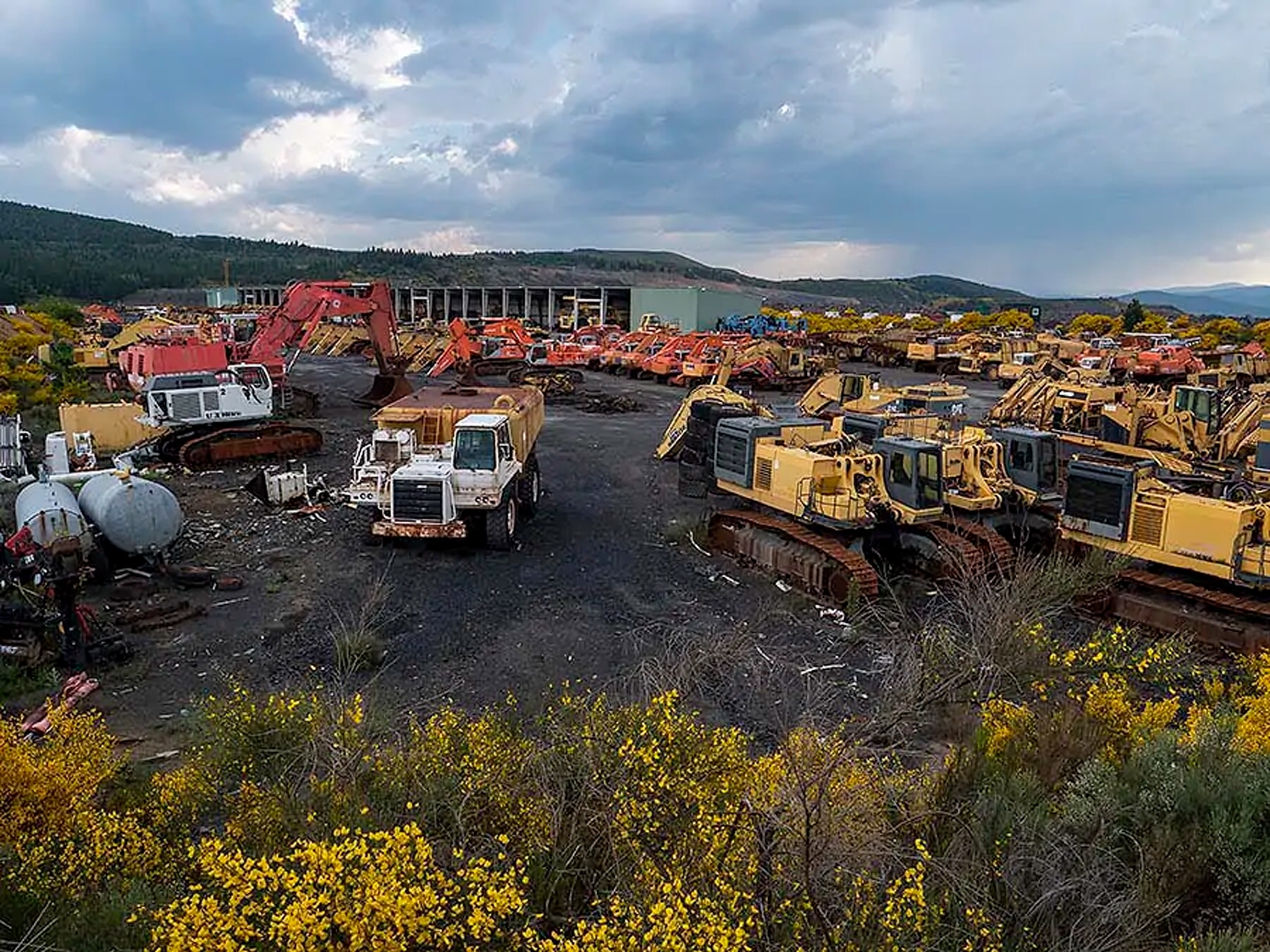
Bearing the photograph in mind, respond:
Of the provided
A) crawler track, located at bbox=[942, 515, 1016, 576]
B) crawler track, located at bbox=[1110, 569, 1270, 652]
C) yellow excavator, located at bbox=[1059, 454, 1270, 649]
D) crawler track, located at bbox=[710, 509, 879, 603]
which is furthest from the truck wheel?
crawler track, located at bbox=[1110, 569, 1270, 652]

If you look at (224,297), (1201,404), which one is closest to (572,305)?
(224,297)

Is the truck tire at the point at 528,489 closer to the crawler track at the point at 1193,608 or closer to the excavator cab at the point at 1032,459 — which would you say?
the excavator cab at the point at 1032,459

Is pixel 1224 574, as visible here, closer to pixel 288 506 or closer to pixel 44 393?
pixel 288 506

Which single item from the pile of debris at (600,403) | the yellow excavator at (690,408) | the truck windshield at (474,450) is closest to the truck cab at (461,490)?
the truck windshield at (474,450)

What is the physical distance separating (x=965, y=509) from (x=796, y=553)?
2985 mm

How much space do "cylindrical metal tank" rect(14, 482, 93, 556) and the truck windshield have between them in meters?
5.24

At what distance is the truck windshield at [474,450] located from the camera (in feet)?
45.7

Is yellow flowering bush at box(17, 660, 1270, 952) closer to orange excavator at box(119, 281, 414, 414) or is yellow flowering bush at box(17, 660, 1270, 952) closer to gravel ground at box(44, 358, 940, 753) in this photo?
gravel ground at box(44, 358, 940, 753)

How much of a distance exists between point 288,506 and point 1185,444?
2037 cm

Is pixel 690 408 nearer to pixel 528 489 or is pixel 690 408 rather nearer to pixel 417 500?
pixel 528 489

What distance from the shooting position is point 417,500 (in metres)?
13.6

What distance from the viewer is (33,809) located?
5180mm

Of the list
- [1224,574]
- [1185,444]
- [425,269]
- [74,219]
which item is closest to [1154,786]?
[1224,574]

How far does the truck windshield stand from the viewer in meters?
13.9
